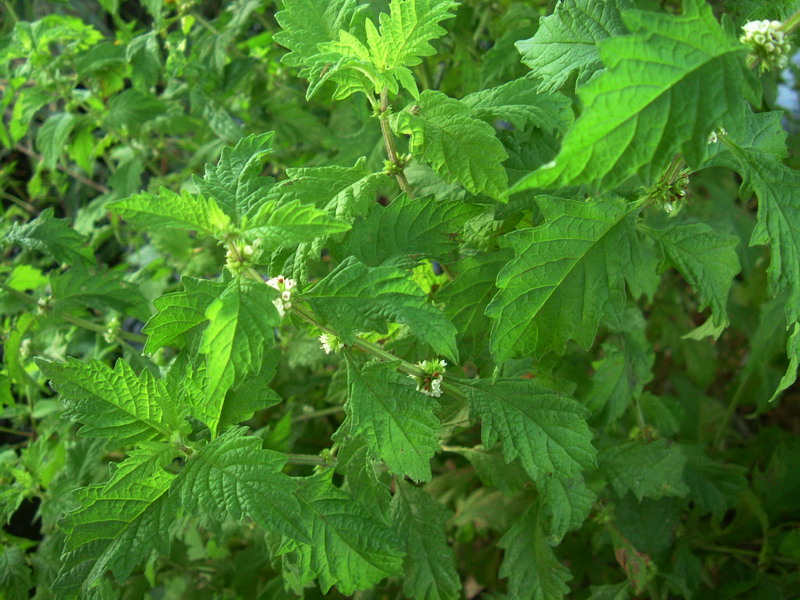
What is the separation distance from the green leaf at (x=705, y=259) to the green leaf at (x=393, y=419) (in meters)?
0.39

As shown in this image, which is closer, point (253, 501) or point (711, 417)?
point (253, 501)

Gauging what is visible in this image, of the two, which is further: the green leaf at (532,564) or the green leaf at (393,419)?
the green leaf at (532,564)

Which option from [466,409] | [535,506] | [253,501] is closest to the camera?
[253,501]

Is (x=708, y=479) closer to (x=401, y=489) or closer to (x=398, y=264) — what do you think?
(x=401, y=489)

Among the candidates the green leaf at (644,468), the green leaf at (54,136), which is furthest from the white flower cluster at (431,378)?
the green leaf at (54,136)

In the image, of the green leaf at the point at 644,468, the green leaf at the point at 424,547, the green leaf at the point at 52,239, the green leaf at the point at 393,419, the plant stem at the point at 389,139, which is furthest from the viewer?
the green leaf at the point at 52,239

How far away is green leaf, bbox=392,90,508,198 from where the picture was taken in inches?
34.3

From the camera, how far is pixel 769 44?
77 cm

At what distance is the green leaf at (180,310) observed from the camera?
827 mm

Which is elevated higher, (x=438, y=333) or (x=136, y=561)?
(x=438, y=333)

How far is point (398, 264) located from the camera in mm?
929

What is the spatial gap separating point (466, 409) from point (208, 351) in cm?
48

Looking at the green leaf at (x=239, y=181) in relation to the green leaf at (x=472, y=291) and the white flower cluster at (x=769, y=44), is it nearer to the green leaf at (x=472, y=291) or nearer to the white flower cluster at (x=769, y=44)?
the green leaf at (x=472, y=291)

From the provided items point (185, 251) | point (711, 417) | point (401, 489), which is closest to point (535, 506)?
point (401, 489)
